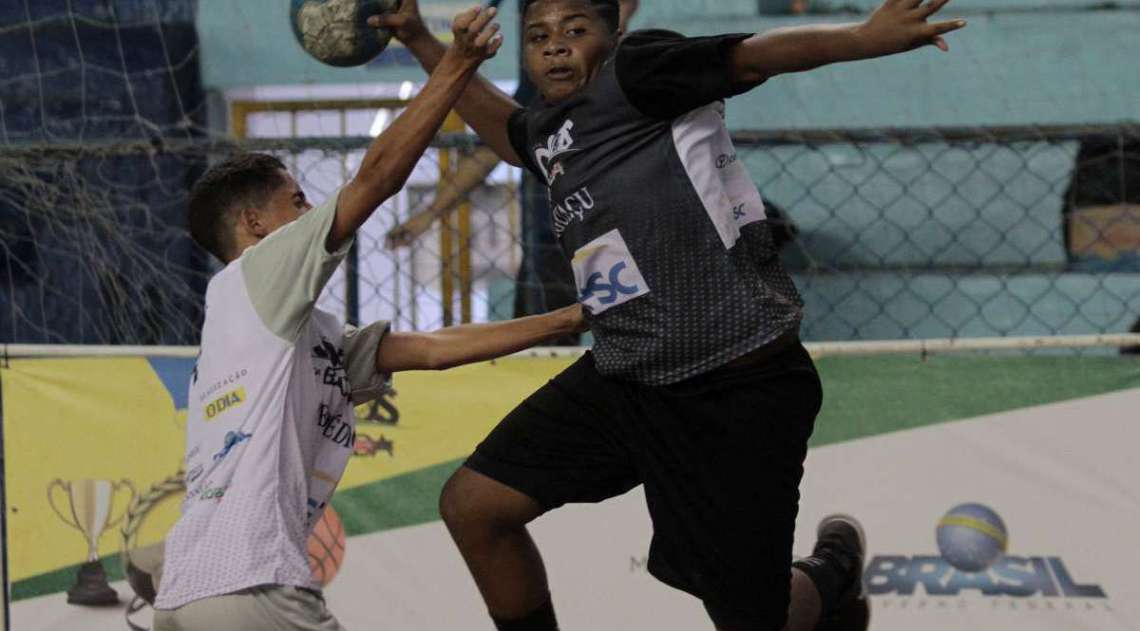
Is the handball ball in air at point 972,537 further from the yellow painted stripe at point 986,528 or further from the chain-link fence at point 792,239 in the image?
the chain-link fence at point 792,239

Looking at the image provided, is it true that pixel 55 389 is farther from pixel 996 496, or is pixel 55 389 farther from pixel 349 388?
pixel 996 496

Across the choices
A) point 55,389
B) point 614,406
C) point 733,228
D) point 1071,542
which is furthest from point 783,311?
point 55,389

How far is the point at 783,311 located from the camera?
3.14 metres

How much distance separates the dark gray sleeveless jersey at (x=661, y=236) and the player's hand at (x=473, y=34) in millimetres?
260

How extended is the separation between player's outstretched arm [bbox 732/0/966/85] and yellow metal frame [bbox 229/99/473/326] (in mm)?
2239

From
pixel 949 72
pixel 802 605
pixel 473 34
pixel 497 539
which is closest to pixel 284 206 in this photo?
pixel 473 34

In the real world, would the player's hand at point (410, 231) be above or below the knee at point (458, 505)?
above

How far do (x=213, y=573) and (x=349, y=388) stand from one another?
0.56 meters

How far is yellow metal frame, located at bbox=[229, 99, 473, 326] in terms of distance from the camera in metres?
5.43

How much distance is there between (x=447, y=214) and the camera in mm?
5398

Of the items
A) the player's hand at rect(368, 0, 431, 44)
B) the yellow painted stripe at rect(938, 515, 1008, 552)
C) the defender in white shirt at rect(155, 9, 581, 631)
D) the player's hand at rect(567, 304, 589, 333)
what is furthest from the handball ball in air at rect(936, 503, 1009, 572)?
the player's hand at rect(368, 0, 431, 44)

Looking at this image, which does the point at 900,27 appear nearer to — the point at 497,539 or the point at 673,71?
the point at 673,71

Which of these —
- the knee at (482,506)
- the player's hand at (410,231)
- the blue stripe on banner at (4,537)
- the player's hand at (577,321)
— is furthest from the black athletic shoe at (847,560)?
the blue stripe on banner at (4,537)

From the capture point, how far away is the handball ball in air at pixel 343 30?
10.5ft
